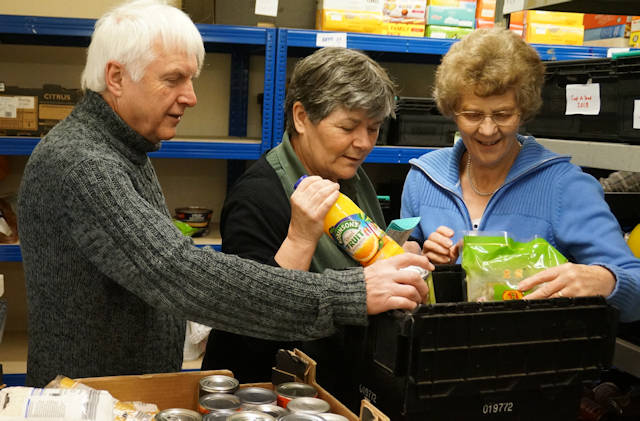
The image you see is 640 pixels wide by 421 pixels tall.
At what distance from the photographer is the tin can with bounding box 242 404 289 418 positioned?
3.69ft

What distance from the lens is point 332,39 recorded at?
3.25 m

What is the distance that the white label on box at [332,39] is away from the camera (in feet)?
10.6

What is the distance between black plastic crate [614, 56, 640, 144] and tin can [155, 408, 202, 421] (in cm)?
140

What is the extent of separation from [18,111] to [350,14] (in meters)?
1.73

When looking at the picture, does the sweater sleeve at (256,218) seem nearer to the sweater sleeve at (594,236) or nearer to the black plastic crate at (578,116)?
the sweater sleeve at (594,236)

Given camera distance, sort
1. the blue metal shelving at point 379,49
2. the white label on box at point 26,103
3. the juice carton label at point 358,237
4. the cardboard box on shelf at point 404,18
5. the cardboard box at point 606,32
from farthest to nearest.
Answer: the cardboard box at point 606,32, the cardboard box on shelf at point 404,18, the blue metal shelving at point 379,49, the white label on box at point 26,103, the juice carton label at point 358,237

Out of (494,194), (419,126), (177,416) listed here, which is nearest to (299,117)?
(494,194)

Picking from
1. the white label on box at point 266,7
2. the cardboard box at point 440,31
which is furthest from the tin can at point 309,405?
the cardboard box at point 440,31

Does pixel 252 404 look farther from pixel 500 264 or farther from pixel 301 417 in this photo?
pixel 500 264

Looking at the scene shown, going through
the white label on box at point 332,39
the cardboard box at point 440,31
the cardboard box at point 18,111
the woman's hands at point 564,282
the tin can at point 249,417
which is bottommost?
the tin can at point 249,417

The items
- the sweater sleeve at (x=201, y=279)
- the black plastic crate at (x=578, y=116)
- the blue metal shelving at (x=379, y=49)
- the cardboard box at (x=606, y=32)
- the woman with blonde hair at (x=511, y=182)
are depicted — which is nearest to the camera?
the sweater sleeve at (x=201, y=279)

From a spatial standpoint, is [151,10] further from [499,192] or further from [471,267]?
[499,192]

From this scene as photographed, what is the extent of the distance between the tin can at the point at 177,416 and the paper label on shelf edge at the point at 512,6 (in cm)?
175

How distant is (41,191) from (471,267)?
3.00 ft
